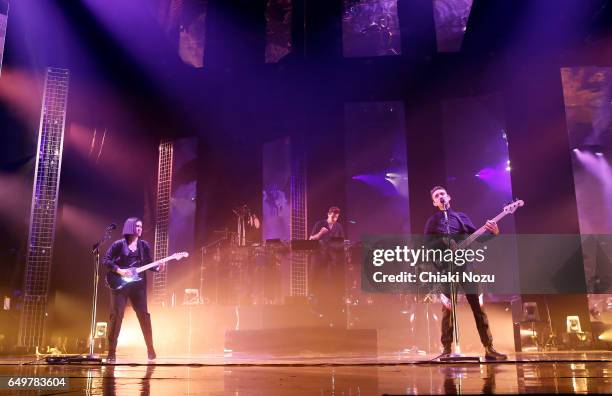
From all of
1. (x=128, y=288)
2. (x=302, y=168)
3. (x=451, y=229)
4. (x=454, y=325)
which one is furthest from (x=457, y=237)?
(x=302, y=168)

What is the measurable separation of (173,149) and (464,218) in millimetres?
6261

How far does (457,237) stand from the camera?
5723mm

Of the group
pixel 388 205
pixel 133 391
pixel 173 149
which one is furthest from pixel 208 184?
pixel 133 391

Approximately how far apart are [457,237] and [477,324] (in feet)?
3.24

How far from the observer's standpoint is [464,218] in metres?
6.02

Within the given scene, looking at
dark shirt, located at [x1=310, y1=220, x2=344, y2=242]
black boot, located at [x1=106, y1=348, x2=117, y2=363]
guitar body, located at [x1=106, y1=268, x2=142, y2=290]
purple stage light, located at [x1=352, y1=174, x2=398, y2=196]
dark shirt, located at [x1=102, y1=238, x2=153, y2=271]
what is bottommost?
black boot, located at [x1=106, y1=348, x2=117, y2=363]

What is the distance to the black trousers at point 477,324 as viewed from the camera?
5.64 metres

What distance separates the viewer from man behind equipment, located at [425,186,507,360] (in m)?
5.61

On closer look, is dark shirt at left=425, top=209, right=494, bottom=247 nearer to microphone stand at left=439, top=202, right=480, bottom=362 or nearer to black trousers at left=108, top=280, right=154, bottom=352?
microphone stand at left=439, top=202, right=480, bottom=362

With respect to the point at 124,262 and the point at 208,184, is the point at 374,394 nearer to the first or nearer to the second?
the point at 124,262

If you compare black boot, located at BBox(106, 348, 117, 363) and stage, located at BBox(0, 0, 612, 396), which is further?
stage, located at BBox(0, 0, 612, 396)

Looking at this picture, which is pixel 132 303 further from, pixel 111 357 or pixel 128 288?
pixel 111 357

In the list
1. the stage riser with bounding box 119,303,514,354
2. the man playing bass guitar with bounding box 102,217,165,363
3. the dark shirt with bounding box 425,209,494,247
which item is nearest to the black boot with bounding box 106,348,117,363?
the man playing bass guitar with bounding box 102,217,165,363

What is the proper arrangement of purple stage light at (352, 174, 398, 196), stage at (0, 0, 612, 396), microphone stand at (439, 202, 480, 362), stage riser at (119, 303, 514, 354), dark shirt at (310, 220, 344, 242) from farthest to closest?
purple stage light at (352, 174, 398, 196) < dark shirt at (310, 220, 344, 242) < stage at (0, 0, 612, 396) < stage riser at (119, 303, 514, 354) < microphone stand at (439, 202, 480, 362)
